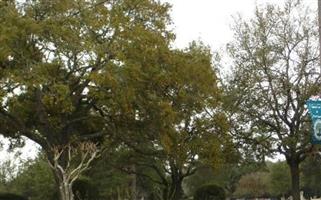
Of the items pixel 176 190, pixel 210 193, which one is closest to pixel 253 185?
pixel 210 193

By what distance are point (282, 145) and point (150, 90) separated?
40.3 ft

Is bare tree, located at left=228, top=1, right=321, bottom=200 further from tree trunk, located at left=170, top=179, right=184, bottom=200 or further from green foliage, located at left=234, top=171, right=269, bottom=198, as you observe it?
green foliage, located at left=234, top=171, right=269, bottom=198

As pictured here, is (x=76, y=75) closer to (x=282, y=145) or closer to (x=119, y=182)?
(x=282, y=145)

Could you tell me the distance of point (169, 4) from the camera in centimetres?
3397

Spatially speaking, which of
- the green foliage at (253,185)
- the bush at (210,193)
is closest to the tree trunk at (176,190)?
the bush at (210,193)

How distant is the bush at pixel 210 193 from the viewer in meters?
50.1

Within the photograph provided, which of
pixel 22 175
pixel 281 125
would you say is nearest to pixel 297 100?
pixel 281 125

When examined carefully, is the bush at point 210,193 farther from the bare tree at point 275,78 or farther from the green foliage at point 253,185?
the green foliage at point 253,185

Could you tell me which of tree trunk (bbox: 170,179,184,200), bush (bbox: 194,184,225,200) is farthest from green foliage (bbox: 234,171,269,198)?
tree trunk (bbox: 170,179,184,200)

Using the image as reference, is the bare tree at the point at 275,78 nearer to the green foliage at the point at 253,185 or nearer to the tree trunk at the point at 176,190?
the tree trunk at the point at 176,190

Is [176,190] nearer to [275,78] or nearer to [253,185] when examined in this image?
[275,78]

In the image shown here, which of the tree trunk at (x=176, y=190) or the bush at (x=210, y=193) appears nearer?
the tree trunk at (x=176, y=190)

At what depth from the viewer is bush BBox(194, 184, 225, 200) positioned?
164 ft

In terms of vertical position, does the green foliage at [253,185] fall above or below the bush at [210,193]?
above
